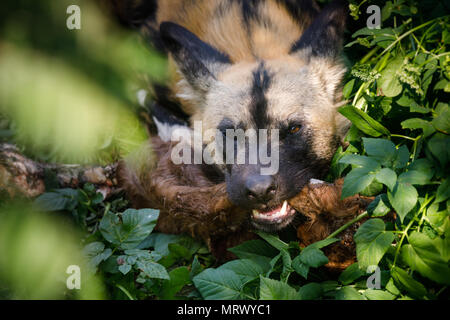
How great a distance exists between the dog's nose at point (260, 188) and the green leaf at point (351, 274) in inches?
24.0

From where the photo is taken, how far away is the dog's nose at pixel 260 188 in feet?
8.70

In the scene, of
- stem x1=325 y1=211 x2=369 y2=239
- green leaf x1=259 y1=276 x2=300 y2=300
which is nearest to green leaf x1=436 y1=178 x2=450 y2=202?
stem x1=325 y1=211 x2=369 y2=239

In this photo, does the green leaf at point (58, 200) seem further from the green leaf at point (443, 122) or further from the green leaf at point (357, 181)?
the green leaf at point (443, 122)

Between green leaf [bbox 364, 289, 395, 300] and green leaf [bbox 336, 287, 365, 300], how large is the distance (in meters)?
0.05

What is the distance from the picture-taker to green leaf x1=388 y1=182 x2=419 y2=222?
2074mm

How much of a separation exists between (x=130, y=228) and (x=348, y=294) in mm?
1294

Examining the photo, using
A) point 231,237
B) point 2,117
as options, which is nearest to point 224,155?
point 231,237

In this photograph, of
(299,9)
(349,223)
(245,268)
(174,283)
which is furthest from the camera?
(299,9)

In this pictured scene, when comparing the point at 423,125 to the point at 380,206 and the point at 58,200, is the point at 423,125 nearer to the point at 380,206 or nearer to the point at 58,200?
the point at 380,206

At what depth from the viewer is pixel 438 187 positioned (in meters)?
2.17

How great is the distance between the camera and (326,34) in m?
3.13

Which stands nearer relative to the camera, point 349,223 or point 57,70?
point 349,223

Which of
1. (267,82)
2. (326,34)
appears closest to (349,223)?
(267,82)

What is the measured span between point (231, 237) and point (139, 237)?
0.61 metres
